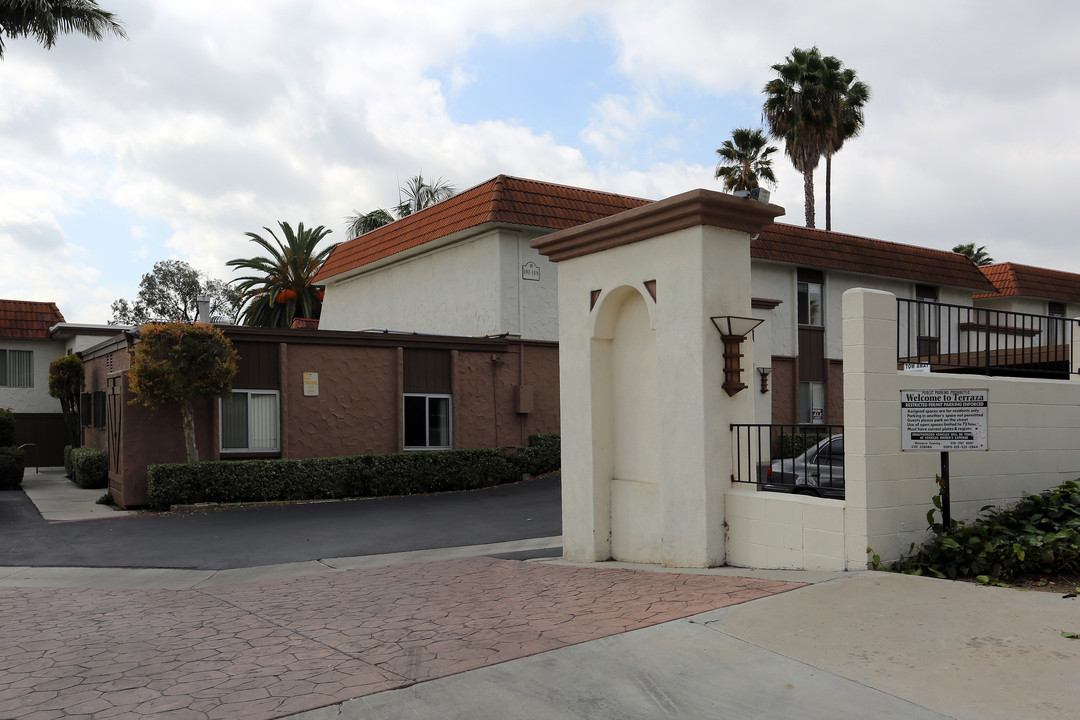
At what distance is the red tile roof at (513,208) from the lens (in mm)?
22484

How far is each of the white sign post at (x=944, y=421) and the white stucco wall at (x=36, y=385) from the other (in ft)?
94.0

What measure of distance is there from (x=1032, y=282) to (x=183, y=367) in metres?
33.2

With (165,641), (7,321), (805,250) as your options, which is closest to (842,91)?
(805,250)

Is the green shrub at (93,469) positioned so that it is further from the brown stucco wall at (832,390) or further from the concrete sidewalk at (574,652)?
the brown stucco wall at (832,390)

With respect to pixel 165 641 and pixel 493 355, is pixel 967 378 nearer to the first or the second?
pixel 165 641

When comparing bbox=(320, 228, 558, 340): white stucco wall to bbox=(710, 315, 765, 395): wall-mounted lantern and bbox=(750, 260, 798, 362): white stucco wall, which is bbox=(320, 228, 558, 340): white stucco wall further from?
bbox=(710, 315, 765, 395): wall-mounted lantern

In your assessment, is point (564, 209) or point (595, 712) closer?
point (595, 712)

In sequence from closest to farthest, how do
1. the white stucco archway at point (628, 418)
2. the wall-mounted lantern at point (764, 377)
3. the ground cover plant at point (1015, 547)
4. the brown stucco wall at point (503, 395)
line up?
the ground cover plant at point (1015, 547)
the white stucco archway at point (628, 418)
the brown stucco wall at point (503, 395)
the wall-mounted lantern at point (764, 377)

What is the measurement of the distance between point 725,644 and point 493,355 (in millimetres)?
16772

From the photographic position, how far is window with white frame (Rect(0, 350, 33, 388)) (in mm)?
28391

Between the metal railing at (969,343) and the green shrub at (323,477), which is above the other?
the metal railing at (969,343)

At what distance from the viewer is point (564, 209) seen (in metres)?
23.5

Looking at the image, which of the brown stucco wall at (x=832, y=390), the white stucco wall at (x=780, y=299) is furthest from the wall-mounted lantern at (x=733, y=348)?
the brown stucco wall at (x=832, y=390)

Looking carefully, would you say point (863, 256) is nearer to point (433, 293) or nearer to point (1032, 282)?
point (1032, 282)
